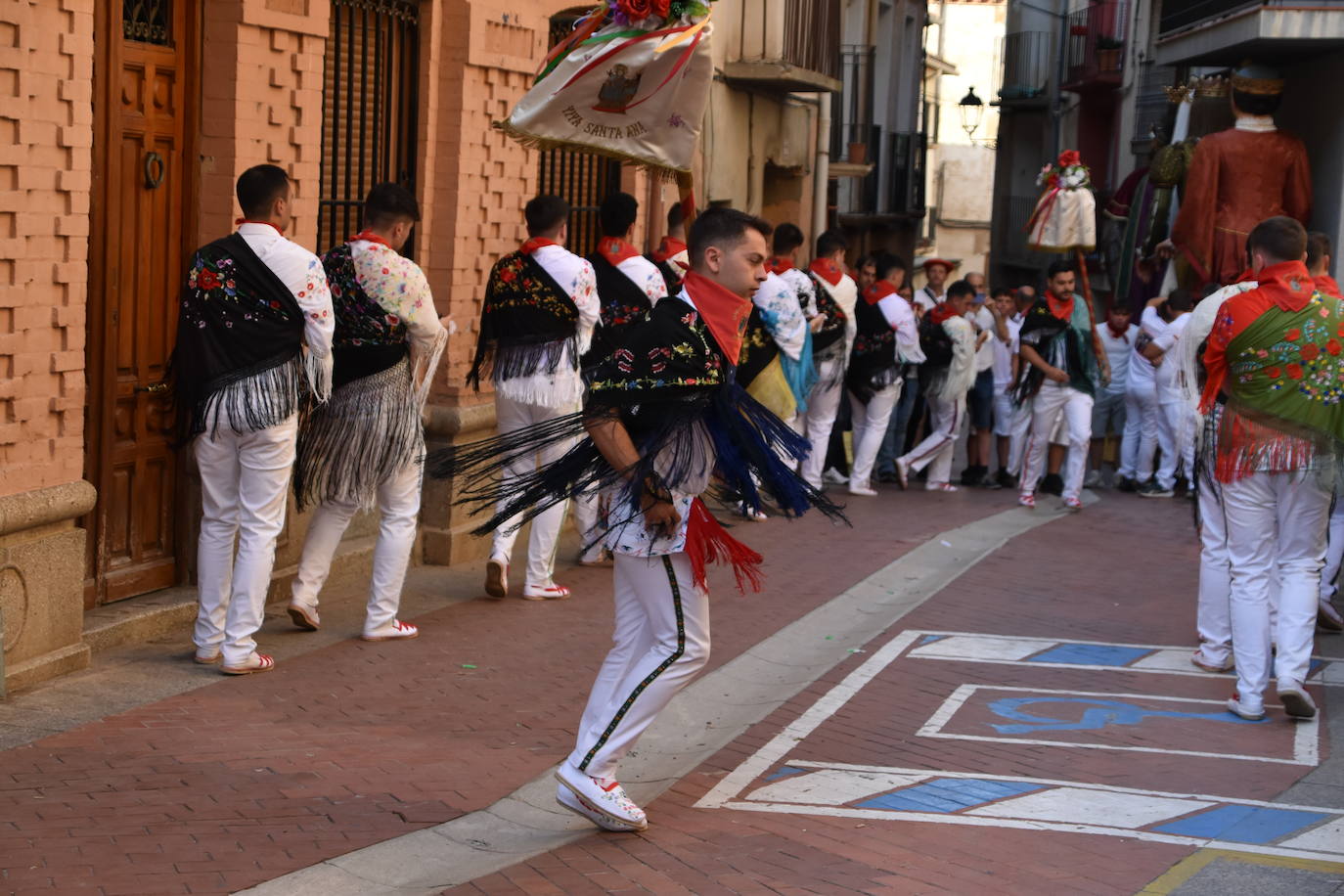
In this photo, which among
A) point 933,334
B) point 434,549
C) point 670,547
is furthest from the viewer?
point 933,334

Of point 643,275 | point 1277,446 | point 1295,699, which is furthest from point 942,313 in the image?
point 1295,699

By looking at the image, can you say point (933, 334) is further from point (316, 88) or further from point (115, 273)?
point (115, 273)

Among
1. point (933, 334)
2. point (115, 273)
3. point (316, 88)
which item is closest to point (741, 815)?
point (115, 273)

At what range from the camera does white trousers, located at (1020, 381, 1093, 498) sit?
14.7 metres

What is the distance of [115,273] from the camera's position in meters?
8.05

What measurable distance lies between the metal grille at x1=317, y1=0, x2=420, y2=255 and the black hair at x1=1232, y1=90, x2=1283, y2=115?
6.72 m

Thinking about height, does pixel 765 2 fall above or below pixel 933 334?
above

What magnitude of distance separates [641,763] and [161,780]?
5.86 feet

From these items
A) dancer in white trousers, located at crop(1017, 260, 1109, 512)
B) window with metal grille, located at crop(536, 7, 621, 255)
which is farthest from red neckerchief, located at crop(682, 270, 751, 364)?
dancer in white trousers, located at crop(1017, 260, 1109, 512)

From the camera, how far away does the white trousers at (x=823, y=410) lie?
14562mm

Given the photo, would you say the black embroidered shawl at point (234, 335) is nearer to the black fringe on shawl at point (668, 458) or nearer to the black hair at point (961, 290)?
the black fringe on shawl at point (668, 458)

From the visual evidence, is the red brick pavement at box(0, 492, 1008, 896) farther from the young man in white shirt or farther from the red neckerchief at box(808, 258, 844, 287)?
the young man in white shirt

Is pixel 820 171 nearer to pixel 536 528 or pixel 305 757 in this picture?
pixel 536 528

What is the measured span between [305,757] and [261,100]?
3.78m
